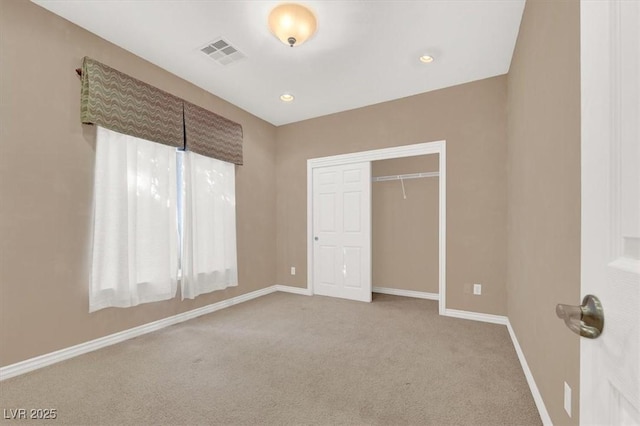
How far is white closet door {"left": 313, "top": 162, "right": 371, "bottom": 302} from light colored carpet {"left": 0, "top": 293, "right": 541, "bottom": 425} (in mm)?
1188

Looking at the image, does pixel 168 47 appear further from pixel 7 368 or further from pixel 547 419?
pixel 547 419

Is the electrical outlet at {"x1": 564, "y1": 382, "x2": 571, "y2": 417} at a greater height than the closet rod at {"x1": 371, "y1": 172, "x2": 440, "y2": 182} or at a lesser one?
lesser

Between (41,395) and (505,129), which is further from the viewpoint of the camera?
(505,129)

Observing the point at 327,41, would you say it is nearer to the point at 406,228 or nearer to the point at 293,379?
the point at 293,379

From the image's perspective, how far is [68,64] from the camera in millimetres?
2447

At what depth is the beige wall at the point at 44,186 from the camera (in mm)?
2109

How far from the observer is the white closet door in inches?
166

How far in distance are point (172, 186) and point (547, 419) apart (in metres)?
3.63

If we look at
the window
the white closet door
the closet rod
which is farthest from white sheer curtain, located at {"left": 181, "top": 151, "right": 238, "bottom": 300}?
the closet rod

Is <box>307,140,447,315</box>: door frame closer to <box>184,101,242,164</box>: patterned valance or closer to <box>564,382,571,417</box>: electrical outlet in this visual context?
<box>184,101,242,164</box>: patterned valance

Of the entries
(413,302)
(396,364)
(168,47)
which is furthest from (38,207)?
(413,302)

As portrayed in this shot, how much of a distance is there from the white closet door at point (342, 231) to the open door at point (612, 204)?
3.62 metres

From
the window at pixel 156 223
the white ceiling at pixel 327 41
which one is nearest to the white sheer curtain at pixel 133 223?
the window at pixel 156 223

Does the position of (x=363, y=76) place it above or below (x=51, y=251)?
above
